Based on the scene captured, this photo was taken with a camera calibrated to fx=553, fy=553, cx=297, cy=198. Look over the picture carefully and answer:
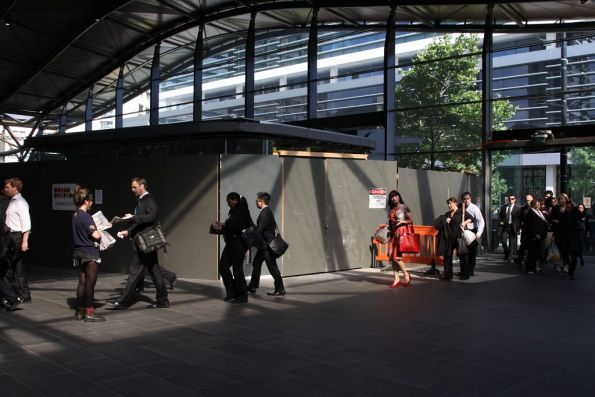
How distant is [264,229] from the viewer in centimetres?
853

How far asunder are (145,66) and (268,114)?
9474 millimetres

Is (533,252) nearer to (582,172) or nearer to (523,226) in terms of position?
(523,226)

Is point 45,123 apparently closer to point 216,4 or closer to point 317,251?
point 216,4

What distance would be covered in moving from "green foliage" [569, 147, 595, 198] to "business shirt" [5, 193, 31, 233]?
14239mm

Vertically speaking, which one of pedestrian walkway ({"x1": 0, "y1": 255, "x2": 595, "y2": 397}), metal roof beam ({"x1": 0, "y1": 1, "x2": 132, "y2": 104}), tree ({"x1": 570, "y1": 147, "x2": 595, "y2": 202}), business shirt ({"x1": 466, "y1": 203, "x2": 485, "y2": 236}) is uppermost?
metal roof beam ({"x1": 0, "y1": 1, "x2": 132, "y2": 104})

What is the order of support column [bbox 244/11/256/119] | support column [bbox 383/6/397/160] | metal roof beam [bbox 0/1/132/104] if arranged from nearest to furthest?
support column [bbox 383/6/397/160]
metal roof beam [bbox 0/1/132/104]
support column [bbox 244/11/256/119]

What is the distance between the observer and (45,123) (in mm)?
35594

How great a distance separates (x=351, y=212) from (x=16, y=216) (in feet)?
21.9

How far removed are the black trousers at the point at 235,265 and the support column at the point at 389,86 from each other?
12458 mm

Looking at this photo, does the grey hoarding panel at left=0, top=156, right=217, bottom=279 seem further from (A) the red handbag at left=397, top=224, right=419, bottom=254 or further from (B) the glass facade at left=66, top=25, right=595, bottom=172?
(B) the glass facade at left=66, top=25, right=595, bottom=172

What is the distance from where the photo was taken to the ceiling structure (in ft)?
59.2

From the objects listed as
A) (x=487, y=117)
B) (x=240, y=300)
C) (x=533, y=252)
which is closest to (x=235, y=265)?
(x=240, y=300)

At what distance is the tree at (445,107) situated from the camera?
58.4 feet

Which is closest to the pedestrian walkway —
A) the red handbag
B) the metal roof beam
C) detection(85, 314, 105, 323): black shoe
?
detection(85, 314, 105, 323): black shoe
